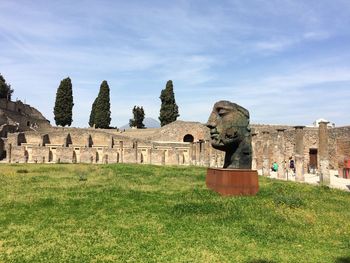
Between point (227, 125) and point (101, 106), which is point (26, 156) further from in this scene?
point (227, 125)

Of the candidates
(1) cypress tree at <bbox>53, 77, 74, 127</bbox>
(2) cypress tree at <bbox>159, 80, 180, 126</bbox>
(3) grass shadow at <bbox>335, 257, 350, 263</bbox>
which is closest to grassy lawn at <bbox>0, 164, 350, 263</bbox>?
(3) grass shadow at <bbox>335, 257, 350, 263</bbox>

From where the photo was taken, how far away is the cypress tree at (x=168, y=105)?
5391 cm

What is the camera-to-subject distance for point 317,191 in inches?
521

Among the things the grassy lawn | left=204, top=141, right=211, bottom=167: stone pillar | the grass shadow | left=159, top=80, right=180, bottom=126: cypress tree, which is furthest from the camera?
left=159, top=80, right=180, bottom=126: cypress tree

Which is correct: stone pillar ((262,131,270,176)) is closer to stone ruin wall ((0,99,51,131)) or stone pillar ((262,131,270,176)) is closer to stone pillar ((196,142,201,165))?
stone pillar ((196,142,201,165))

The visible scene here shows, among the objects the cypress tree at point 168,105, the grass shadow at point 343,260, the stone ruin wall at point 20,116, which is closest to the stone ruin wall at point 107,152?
the stone ruin wall at point 20,116

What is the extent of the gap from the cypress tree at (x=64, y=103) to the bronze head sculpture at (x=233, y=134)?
4489cm

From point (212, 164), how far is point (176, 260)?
27.3m

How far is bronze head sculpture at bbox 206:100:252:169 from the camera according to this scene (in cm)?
1201

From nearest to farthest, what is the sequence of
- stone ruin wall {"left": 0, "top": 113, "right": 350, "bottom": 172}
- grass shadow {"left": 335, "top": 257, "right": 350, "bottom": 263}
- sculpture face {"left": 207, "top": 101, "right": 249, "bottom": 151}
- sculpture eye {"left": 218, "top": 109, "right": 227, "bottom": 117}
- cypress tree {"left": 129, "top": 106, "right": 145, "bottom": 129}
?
1. grass shadow {"left": 335, "top": 257, "right": 350, "bottom": 263}
2. sculpture face {"left": 207, "top": 101, "right": 249, "bottom": 151}
3. sculpture eye {"left": 218, "top": 109, "right": 227, "bottom": 117}
4. stone ruin wall {"left": 0, "top": 113, "right": 350, "bottom": 172}
5. cypress tree {"left": 129, "top": 106, "right": 145, "bottom": 129}

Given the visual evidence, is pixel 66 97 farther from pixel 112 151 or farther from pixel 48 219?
pixel 48 219

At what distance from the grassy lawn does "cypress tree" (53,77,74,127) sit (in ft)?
143

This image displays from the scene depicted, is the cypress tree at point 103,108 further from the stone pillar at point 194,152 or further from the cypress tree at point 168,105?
the stone pillar at point 194,152

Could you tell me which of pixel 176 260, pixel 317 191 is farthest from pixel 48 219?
pixel 317 191
